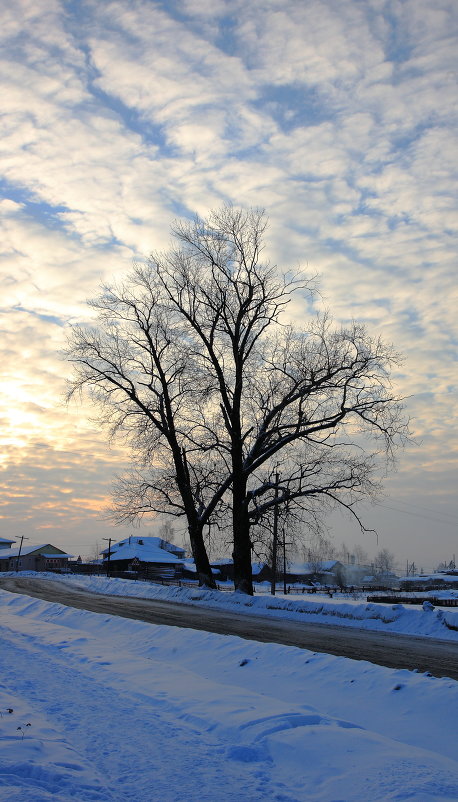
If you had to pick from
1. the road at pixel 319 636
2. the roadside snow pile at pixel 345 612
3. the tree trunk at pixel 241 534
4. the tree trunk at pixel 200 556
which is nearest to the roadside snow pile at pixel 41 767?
the road at pixel 319 636

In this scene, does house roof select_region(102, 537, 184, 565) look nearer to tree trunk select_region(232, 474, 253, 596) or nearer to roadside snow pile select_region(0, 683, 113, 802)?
tree trunk select_region(232, 474, 253, 596)

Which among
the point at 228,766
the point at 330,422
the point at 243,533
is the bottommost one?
the point at 228,766

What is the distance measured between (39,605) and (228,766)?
15675 millimetres

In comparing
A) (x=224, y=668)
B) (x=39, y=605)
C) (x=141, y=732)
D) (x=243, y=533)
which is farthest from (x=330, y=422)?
(x=141, y=732)

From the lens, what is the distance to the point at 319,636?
13180 mm

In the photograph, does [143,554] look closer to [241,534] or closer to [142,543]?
[142,543]

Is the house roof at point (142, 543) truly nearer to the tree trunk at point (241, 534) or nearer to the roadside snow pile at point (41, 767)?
the tree trunk at point (241, 534)

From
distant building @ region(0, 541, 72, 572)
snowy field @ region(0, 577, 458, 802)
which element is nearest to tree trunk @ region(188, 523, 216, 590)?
snowy field @ region(0, 577, 458, 802)

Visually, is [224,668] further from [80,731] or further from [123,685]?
[80,731]

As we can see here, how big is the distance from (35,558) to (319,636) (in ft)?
350

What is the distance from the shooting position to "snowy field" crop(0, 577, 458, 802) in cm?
432

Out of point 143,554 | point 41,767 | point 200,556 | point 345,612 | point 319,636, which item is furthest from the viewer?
point 143,554

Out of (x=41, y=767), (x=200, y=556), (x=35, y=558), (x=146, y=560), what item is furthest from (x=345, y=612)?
(x=35, y=558)

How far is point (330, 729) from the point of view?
553 centimetres
